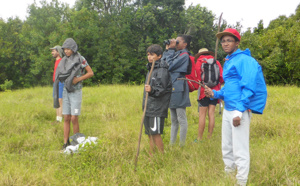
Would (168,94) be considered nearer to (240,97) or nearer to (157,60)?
(157,60)

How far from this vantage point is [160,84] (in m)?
3.48

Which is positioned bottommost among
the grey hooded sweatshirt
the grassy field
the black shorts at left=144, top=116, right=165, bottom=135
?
the grassy field

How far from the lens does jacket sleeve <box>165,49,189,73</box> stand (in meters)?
4.14

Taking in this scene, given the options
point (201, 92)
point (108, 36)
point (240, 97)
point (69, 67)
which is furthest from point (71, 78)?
point (108, 36)

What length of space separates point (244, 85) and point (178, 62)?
181 cm

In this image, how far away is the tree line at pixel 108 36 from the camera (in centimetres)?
2216

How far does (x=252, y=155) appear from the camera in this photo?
352cm

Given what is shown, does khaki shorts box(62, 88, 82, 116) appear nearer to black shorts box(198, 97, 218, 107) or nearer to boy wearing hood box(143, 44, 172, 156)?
boy wearing hood box(143, 44, 172, 156)

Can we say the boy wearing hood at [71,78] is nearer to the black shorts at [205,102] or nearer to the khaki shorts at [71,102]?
the khaki shorts at [71,102]

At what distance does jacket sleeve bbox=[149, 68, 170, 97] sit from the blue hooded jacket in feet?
3.15

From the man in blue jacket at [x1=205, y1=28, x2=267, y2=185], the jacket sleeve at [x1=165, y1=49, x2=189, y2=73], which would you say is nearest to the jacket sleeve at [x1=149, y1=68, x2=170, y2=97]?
the jacket sleeve at [x1=165, y1=49, x2=189, y2=73]

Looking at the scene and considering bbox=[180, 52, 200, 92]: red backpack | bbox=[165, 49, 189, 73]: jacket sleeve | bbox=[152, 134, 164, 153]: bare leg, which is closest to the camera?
bbox=[152, 134, 164, 153]: bare leg

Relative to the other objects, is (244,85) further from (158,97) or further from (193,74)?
(193,74)

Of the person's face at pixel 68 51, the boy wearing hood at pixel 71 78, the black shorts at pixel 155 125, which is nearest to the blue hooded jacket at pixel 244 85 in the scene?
the black shorts at pixel 155 125
